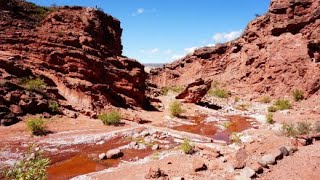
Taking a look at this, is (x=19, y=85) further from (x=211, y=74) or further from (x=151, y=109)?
(x=211, y=74)

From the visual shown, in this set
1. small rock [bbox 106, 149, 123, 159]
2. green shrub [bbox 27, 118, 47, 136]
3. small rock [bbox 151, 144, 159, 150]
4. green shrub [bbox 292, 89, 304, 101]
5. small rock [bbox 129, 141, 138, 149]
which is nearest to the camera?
small rock [bbox 106, 149, 123, 159]

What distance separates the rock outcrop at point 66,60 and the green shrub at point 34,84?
434 millimetres

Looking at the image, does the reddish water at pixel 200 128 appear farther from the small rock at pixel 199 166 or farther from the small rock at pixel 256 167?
the small rock at pixel 256 167

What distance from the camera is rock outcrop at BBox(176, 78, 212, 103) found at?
38531 millimetres

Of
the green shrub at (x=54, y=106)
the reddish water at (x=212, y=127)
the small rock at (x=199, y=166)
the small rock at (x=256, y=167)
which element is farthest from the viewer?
the reddish water at (x=212, y=127)

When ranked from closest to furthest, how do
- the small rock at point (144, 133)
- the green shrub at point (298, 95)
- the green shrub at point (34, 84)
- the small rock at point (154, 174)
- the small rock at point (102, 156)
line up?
the small rock at point (154, 174)
the small rock at point (102, 156)
the small rock at point (144, 133)
the green shrub at point (34, 84)
the green shrub at point (298, 95)

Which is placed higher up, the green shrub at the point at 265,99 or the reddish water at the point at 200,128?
the green shrub at the point at 265,99

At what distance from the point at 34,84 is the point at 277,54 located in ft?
121

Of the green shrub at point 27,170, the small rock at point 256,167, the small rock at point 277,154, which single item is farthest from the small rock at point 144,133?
the green shrub at point 27,170

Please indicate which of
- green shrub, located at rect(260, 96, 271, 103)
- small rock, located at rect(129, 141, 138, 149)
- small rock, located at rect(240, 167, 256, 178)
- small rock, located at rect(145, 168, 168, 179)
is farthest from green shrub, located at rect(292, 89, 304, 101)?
small rock, located at rect(145, 168, 168, 179)

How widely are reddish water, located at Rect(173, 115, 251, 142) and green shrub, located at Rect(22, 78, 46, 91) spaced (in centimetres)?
1038

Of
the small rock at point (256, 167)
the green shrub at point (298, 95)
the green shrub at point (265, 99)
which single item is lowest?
the small rock at point (256, 167)

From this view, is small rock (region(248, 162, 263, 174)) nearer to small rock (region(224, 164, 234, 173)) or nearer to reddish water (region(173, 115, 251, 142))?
small rock (region(224, 164, 234, 173))

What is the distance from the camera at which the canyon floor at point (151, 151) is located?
1216cm
